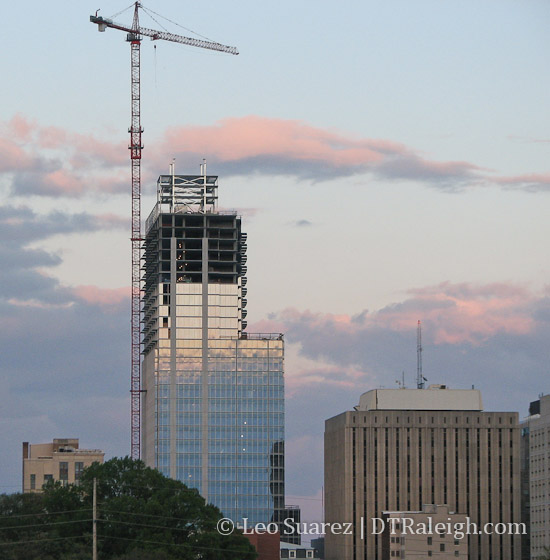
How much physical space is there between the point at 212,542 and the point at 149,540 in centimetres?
925

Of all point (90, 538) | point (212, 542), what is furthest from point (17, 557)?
point (212, 542)

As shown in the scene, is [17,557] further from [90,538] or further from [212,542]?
[212,542]

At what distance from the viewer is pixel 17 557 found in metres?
194

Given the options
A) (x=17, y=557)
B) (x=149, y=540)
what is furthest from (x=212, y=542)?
(x=17, y=557)

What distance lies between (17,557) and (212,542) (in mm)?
25490

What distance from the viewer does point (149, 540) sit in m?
195

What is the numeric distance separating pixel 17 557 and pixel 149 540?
1698cm

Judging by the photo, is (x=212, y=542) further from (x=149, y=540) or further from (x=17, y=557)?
(x=17, y=557)

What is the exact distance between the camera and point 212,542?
199500 millimetres

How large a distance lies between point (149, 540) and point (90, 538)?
7.99 m

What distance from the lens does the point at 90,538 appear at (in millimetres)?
196500
